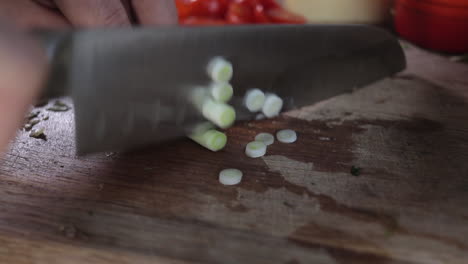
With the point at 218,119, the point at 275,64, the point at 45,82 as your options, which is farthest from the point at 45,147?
the point at 275,64

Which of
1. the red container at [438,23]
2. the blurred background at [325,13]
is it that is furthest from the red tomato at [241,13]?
the red container at [438,23]

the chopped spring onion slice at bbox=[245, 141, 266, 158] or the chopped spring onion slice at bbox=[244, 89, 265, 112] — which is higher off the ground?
the chopped spring onion slice at bbox=[244, 89, 265, 112]

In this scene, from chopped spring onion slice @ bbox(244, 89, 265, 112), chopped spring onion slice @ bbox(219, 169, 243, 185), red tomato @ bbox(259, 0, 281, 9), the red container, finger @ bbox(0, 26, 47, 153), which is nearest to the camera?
finger @ bbox(0, 26, 47, 153)

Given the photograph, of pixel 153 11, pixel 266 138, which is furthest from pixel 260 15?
pixel 266 138

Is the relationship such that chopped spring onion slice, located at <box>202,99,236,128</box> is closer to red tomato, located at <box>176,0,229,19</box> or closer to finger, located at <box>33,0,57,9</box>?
finger, located at <box>33,0,57,9</box>

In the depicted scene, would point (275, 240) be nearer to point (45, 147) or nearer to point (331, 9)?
point (45, 147)

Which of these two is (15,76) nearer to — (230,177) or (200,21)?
(230,177)

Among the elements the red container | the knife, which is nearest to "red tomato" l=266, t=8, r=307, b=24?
the red container

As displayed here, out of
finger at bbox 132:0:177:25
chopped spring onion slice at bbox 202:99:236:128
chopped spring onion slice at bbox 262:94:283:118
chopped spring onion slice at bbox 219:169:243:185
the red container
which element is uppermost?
finger at bbox 132:0:177:25
